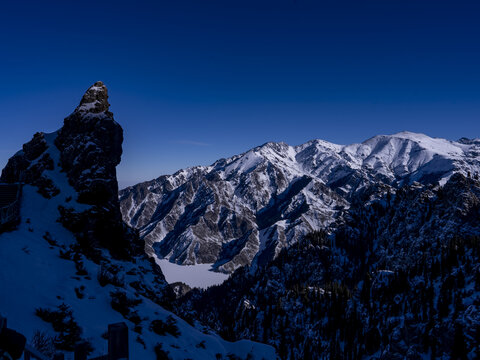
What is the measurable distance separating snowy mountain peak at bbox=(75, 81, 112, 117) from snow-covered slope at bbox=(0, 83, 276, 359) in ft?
0.57

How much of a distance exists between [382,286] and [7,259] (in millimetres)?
115452

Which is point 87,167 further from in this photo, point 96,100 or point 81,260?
point 81,260

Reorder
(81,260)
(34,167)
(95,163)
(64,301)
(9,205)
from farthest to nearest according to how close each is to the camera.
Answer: (95,163) → (34,167) → (9,205) → (81,260) → (64,301)

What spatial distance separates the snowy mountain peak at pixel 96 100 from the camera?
5504 cm

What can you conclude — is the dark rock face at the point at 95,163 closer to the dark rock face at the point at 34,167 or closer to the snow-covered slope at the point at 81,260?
the snow-covered slope at the point at 81,260

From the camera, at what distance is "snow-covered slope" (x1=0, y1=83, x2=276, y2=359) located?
61.3 ft

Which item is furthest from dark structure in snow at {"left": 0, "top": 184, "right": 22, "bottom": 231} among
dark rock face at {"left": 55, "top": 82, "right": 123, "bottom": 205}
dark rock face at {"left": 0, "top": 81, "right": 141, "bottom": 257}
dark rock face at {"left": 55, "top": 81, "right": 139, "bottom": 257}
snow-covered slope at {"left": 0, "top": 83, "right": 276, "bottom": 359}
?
dark rock face at {"left": 55, "top": 82, "right": 123, "bottom": 205}

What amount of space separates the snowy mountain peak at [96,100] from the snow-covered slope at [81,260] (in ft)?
0.57

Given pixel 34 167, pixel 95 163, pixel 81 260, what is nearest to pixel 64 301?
pixel 81 260

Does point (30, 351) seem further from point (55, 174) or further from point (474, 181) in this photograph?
point (474, 181)

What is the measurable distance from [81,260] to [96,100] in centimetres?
3683

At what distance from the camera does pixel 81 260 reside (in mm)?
29984

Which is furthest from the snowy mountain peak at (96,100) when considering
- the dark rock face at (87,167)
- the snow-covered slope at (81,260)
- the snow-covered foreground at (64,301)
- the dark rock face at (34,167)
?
the snow-covered foreground at (64,301)

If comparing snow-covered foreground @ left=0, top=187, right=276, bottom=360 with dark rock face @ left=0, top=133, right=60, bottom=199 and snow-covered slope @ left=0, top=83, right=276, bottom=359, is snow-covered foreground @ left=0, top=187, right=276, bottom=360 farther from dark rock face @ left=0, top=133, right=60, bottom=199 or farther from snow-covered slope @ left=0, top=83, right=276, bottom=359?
dark rock face @ left=0, top=133, right=60, bottom=199
